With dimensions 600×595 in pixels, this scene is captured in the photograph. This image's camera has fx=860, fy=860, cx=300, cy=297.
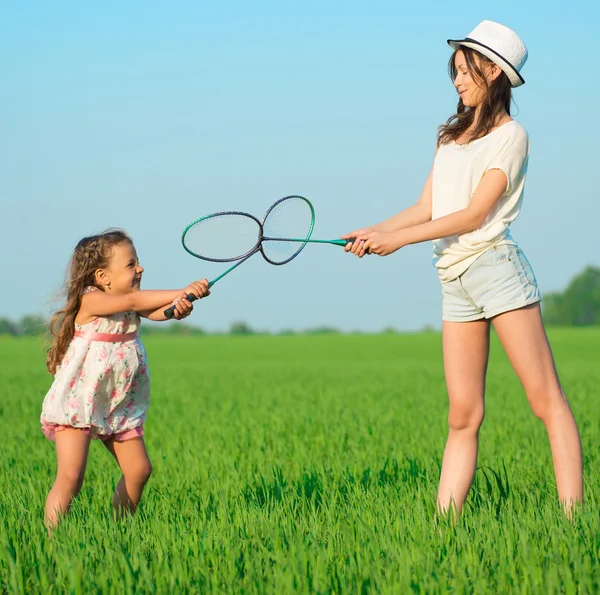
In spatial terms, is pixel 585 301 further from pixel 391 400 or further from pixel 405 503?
pixel 405 503

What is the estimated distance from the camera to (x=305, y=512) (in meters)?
4.62

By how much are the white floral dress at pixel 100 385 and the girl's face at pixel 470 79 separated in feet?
7.03

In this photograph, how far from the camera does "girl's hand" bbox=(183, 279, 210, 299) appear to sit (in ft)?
14.2

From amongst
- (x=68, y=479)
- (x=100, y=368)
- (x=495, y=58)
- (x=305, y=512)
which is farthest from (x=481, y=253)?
(x=68, y=479)

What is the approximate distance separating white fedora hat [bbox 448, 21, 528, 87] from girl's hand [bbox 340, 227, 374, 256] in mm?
1037

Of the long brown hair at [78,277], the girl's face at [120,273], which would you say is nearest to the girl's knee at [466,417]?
the girl's face at [120,273]

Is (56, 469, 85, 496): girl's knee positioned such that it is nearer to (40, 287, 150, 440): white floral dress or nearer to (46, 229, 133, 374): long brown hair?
(40, 287, 150, 440): white floral dress

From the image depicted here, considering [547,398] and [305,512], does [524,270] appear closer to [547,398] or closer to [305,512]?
[547,398]

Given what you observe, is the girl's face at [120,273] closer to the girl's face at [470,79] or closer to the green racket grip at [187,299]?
the green racket grip at [187,299]

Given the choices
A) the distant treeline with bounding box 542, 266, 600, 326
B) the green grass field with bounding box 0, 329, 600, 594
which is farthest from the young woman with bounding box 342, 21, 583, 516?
the distant treeline with bounding box 542, 266, 600, 326

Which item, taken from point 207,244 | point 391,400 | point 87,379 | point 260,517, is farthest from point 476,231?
point 391,400

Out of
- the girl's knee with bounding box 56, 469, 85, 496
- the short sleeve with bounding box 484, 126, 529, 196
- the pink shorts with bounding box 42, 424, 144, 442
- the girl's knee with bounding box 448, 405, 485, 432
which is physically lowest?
the girl's knee with bounding box 56, 469, 85, 496

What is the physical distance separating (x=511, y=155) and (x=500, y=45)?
1.81 feet

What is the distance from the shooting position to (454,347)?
14.6 ft
